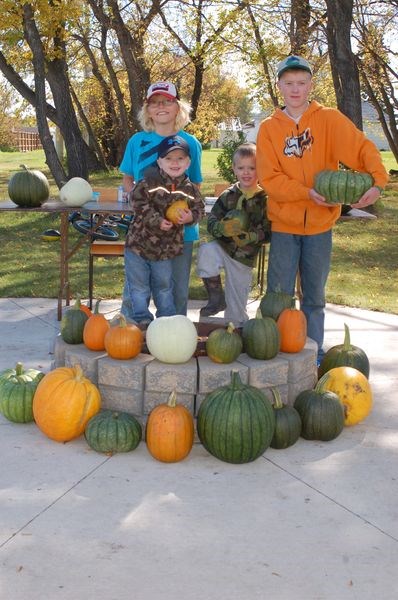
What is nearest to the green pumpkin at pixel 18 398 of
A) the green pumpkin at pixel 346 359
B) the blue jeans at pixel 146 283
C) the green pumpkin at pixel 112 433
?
the green pumpkin at pixel 112 433

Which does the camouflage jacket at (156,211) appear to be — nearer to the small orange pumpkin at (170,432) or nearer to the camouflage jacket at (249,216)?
the camouflage jacket at (249,216)

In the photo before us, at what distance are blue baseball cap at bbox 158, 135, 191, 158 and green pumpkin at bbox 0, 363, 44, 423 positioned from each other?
165 centimetres

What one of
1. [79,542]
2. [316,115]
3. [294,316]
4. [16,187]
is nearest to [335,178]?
[316,115]

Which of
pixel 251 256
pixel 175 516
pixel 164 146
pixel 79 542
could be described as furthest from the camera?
pixel 251 256

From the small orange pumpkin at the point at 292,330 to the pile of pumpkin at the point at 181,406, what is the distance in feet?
0.06

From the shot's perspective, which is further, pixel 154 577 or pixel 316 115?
pixel 316 115

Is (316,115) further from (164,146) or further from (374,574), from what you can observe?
(374,574)

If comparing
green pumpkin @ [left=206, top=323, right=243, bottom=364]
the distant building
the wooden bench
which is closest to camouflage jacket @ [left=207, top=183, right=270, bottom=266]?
the distant building

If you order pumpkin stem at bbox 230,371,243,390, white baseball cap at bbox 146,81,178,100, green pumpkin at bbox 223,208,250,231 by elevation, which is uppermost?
white baseball cap at bbox 146,81,178,100

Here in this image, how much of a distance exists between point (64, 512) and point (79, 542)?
28 centimetres

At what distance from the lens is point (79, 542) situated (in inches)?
116

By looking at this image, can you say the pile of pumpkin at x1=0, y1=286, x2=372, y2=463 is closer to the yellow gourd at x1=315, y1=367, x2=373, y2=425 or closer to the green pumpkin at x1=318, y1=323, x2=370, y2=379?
the yellow gourd at x1=315, y1=367, x2=373, y2=425

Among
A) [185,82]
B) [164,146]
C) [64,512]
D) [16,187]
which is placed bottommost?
[64,512]

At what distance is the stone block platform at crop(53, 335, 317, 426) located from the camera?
4.09 metres
